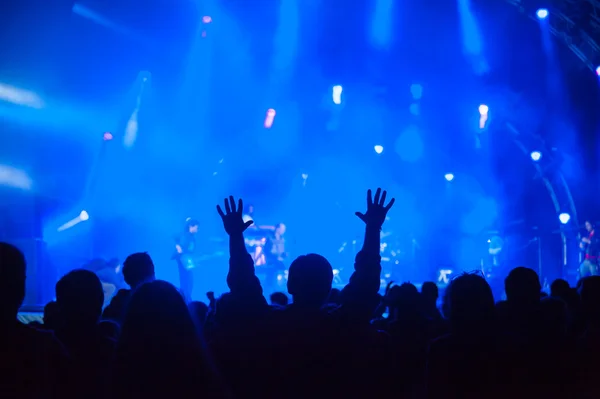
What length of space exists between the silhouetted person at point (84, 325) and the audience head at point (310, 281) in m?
0.90

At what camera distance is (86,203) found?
1575cm

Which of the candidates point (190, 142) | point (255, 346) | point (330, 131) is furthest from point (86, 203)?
point (255, 346)

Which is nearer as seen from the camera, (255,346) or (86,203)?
(255,346)

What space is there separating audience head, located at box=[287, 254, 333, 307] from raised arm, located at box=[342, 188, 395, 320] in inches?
8.3

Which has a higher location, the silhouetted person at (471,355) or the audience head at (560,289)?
the audience head at (560,289)

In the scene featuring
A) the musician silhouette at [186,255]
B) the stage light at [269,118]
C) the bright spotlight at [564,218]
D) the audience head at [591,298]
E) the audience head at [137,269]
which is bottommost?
the audience head at [591,298]

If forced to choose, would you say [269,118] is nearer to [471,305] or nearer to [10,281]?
[471,305]

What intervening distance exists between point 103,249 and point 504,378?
607 inches

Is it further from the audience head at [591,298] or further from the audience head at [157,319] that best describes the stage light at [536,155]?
the audience head at [157,319]

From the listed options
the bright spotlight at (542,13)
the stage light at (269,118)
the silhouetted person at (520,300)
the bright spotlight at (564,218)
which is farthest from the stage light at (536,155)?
the silhouetted person at (520,300)

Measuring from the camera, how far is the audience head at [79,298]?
2.32 m

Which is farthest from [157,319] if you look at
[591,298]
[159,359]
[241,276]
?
[591,298]

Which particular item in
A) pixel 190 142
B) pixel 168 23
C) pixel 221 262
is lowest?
pixel 221 262

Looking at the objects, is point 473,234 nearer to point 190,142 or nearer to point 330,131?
point 330,131
